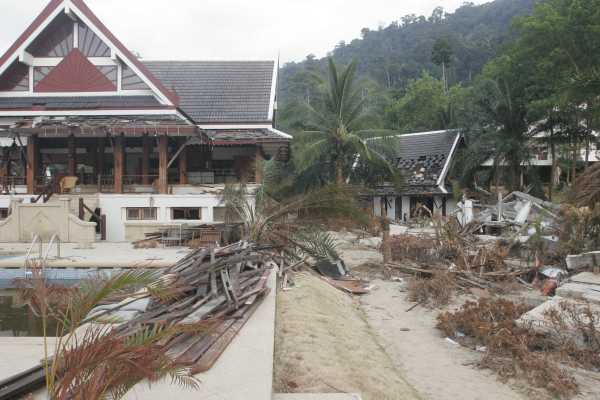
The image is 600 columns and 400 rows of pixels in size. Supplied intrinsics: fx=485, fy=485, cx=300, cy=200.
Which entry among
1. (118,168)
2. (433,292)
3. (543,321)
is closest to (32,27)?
(118,168)

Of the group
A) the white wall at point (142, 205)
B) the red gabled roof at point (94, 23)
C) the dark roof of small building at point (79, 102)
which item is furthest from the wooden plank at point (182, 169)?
the white wall at point (142, 205)

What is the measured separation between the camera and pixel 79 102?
20.5 metres

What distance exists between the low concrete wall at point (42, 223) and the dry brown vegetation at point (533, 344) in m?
11.9

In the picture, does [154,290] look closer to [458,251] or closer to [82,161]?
[458,251]

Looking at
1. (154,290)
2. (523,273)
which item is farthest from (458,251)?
(154,290)

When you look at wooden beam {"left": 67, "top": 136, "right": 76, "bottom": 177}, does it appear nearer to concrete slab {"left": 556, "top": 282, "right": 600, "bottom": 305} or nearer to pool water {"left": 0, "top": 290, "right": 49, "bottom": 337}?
pool water {"left": 0, "top": 290, "right": 49, "bottom": 337}

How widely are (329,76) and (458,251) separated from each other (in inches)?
591

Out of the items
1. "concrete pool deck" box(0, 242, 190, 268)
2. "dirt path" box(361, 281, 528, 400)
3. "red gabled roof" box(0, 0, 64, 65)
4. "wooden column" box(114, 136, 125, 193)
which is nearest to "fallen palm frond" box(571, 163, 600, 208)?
"dirt path" box(361, 281, 528, 400)

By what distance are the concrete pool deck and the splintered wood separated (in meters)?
1.81

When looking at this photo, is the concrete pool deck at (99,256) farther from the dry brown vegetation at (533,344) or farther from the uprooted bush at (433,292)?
the dry brown vegetation at (533,344)

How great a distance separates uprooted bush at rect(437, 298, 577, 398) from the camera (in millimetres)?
5996

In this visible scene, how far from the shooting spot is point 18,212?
15469 millimetres

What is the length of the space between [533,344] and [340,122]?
19.5 metres

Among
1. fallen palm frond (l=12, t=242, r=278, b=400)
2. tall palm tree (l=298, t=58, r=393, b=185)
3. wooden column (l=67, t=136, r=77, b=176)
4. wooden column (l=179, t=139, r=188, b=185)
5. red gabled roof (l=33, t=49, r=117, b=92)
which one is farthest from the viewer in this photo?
tall palm tree (l=298, t=58, r=393, b=185)
